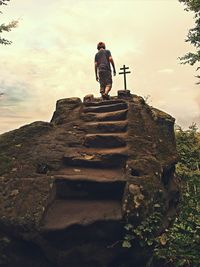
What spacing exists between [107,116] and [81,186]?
367cm

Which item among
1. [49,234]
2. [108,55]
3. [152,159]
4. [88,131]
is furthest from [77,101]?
[49,234]

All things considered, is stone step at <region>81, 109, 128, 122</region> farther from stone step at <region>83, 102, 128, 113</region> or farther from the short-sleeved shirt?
the short-sleeved shirt

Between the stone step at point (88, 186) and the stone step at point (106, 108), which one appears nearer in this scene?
the stone step at point (88, 186)

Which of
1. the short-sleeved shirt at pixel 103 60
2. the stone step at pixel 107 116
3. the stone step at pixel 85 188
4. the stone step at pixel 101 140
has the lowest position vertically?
the stone step at pixel 85 188

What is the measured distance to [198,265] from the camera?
7047 mm

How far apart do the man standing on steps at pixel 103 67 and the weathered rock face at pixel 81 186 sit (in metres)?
3.86

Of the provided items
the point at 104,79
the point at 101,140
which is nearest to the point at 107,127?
the point at 101,140

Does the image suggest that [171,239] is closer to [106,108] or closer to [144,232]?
[144,232]

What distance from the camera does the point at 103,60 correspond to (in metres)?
13.9

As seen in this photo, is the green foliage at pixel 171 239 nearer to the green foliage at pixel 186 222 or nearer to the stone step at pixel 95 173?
the green foliage at pixel 186 222

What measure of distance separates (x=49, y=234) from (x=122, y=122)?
465cm

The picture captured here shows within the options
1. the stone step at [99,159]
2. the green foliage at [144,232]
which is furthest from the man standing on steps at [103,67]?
the green foliage at [144,232]

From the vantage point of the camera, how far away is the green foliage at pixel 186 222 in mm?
7254

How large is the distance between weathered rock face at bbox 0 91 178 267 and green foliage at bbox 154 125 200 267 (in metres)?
0.49
